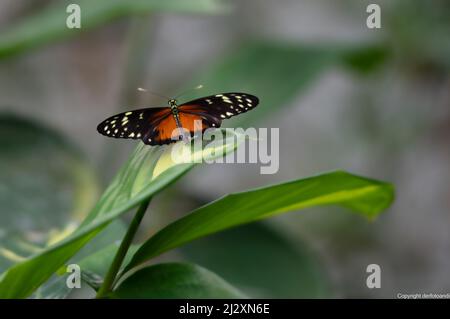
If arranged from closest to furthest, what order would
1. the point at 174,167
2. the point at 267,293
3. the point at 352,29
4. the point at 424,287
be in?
the point at 174,167
the point at 267,293
the point at 424,287
the point at 352,29

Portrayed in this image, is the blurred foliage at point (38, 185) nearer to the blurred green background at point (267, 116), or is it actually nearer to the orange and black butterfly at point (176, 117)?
the blurred green background at point (267, 116)

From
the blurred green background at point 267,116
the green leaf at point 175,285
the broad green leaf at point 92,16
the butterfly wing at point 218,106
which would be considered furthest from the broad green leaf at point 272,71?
the green leaf at point 175,285

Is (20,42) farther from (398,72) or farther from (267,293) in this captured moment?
(398,72)

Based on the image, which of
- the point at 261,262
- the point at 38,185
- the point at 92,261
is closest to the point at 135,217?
the point at 92,261

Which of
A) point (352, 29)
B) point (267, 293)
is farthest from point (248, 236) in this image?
point (352, 29)

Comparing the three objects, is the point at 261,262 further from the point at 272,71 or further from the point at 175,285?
the point at 175,285

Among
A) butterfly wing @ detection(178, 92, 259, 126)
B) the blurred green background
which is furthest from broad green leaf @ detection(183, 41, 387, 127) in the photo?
butterfly wing @ detection(178, 92, 259, 126)

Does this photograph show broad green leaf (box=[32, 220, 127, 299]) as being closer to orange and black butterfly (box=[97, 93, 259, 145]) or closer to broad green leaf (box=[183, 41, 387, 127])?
orange and black butterfly (box=[97, 93, 259, 145])
